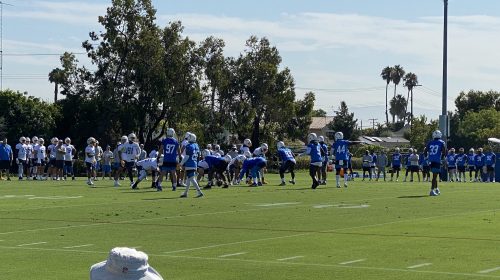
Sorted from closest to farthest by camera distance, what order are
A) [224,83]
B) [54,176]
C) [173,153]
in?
[173,153], [54,176], [224,83]

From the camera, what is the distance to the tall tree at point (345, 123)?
128250 mm

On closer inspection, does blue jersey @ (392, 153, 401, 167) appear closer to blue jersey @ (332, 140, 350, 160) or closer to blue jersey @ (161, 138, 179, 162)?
blue jersey @ (332, 140, 350, 160)

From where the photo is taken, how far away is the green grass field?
1291 cm

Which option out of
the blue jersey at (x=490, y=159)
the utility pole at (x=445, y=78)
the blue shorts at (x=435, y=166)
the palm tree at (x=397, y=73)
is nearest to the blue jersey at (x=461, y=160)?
the utility pole at (x=445, y=78)

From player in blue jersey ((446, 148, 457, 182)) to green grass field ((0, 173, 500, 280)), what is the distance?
28384 millimetres

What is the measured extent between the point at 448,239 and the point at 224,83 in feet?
180

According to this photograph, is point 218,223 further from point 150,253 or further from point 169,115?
point 169,115

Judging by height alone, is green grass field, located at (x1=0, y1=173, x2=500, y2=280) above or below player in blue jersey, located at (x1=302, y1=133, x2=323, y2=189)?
below

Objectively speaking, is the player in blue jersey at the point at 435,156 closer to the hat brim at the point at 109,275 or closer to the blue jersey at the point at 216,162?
the blue jersey at the point at 216,162

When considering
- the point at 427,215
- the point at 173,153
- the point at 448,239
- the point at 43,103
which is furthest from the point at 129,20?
the point at 448,239

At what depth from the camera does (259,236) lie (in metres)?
17.0

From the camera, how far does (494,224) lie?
19578mm

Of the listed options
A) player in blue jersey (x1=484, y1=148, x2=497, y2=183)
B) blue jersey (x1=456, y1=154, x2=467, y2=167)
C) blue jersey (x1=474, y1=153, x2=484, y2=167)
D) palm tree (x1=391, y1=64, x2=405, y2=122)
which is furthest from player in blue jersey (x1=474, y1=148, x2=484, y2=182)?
palm tree (x1=391, y1=64, x2=405, y2=122)

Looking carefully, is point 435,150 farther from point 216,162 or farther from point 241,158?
point 241,158
